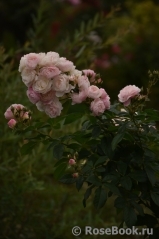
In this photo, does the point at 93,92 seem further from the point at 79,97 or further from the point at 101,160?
the point at 101,160

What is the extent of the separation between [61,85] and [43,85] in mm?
60

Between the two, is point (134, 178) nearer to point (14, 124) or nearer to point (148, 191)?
point (148, 191)

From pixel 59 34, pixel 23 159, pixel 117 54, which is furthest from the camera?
pixel 59 34

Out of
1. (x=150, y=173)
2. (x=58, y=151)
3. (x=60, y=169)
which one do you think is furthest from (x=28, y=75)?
(x=150, y=173)

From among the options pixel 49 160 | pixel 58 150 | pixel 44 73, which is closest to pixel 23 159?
pixel 49 160

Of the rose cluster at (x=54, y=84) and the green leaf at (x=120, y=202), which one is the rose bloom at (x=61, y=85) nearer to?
the rose cluster at (x=54, y=84)

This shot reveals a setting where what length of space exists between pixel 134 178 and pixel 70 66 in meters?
0.45

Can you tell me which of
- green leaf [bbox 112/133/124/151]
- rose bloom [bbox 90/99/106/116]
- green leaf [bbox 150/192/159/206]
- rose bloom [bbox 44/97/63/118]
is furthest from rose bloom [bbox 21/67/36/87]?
green leaf [bbox 150/192/159/206]

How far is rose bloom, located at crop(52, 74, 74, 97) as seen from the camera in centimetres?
194

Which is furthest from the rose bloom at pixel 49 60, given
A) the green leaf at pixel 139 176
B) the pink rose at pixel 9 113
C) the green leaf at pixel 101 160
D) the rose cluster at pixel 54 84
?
the green leaf at pixel 139 176

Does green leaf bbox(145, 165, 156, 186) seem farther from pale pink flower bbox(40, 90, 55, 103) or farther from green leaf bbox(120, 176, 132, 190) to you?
pale pink flower bbox(40, 90, 55, 103)

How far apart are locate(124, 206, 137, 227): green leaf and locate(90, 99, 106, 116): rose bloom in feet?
1.14

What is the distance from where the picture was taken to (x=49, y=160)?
135 inches

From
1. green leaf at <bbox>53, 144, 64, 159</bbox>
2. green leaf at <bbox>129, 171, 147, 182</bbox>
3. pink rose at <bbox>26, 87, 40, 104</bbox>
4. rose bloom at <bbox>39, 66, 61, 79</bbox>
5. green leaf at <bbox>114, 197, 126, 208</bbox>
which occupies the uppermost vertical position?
rose bloom at <bbox>39, 66, 61, 79</bbox>
